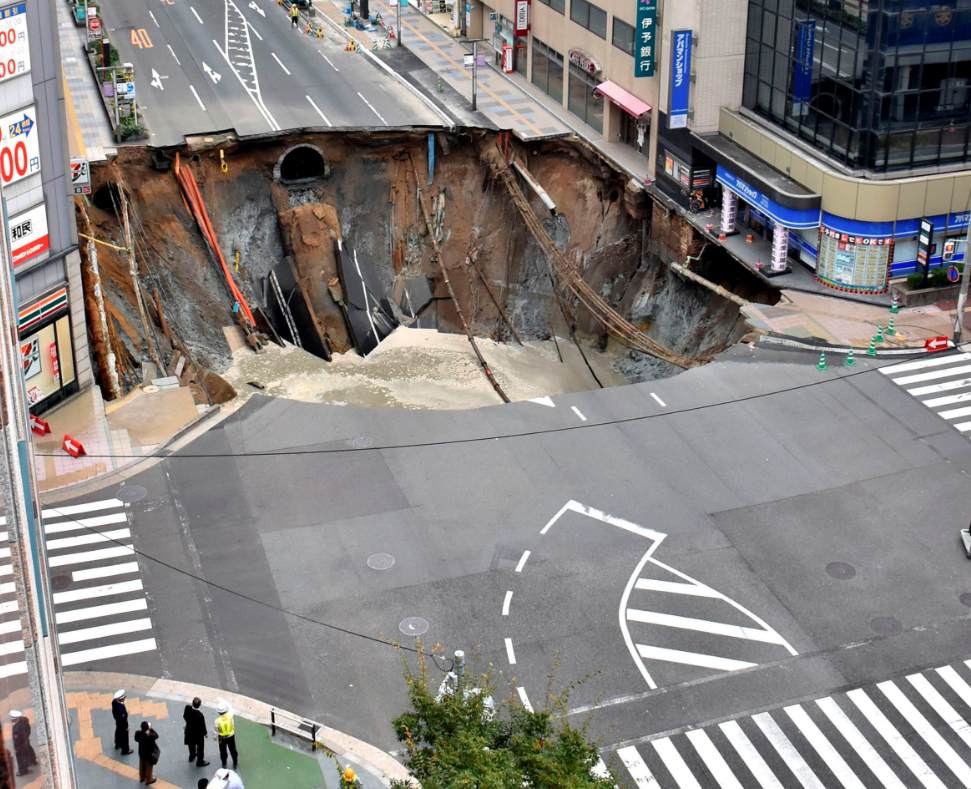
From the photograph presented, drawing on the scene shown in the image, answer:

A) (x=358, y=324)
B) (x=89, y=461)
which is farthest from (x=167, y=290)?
(x=89, y=461)

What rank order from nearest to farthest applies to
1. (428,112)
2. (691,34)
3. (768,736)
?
(768,736)
(691,34)
(428,112)

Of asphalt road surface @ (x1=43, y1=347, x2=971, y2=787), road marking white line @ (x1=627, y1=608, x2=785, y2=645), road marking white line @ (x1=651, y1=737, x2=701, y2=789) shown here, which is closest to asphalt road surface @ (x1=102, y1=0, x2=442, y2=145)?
asphalt road surface @ (x1=43, y1=347, x2=971, y2=787)

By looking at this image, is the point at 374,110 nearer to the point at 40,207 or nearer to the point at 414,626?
the point at 40,207

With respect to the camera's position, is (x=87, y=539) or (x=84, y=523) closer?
(x=87, y=539)

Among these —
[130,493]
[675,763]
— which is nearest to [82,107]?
[130,493]

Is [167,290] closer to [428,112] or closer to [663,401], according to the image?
[428,112]

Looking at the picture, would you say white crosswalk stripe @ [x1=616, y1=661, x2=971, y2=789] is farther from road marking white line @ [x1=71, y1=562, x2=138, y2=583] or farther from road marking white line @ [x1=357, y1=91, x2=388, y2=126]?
road marking white line @ [x1=357, y1=91, x2=388, y2=126]
